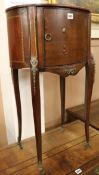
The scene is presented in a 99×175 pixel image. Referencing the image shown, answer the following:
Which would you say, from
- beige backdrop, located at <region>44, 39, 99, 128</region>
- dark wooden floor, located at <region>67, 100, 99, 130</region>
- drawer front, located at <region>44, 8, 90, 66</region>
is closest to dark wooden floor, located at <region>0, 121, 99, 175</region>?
dark wooden floor, located at <region>67, 100, 99, 130</region>

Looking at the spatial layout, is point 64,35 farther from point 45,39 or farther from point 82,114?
point 82,114

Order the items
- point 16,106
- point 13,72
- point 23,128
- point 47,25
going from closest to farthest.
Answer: point 47,25 → point 13,72 → point 16,106 → point 23,128

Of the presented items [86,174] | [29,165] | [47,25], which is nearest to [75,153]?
[86,174]

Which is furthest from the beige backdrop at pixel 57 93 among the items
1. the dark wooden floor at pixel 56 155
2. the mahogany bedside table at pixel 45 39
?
the mahogany bedside table at pixel 45 39

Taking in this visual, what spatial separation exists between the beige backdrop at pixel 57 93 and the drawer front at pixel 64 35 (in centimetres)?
63

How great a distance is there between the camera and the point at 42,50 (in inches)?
39.8

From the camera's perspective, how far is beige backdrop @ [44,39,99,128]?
1.75 m

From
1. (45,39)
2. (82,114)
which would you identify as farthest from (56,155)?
(45,39)

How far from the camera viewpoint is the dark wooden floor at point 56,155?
118 cm

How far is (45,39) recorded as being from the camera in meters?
1.00

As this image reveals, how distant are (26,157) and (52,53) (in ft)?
2.37

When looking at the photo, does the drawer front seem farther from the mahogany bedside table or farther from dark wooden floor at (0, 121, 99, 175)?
dark wooden floor at (0, 121, 99, 175)

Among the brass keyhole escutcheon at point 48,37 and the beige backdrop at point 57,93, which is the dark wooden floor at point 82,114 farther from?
the brass keyhole escutcheon at point 48,37

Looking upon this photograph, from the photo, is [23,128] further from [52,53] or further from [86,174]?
[52,53]
